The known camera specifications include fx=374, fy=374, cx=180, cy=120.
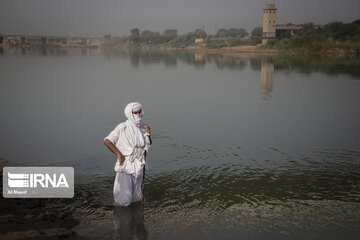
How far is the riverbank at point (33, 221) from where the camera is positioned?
4383mm

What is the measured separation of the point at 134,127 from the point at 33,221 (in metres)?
1.84

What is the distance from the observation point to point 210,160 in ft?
27.5

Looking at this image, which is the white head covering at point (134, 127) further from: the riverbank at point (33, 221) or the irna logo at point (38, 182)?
the irna logo at point (38, 182)

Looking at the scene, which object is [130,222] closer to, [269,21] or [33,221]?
[33,221]

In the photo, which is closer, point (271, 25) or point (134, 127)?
point (134, 127)

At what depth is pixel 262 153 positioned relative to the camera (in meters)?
9.02

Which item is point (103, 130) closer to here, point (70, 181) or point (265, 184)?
point (70, 181)

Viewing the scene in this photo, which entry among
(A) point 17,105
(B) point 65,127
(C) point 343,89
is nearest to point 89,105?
(A) point 17,105

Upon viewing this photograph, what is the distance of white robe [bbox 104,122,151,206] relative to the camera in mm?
5305

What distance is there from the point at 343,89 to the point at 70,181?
18.0 meters

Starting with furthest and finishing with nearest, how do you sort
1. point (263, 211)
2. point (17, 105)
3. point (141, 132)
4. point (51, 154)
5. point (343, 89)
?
1. point (343, 89)
2. point (17, 105)
3. point (51, 154)
4. point (263, 211)
5. point (141, 132)

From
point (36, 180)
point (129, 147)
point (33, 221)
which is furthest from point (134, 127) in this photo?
point (36, 180)

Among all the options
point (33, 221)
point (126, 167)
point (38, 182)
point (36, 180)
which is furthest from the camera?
point (36, 180)

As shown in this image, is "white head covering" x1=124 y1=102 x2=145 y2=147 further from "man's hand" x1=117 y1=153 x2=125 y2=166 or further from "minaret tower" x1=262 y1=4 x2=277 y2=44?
"minaret tower" x1=262 y1=4 x2=277 y2=44
